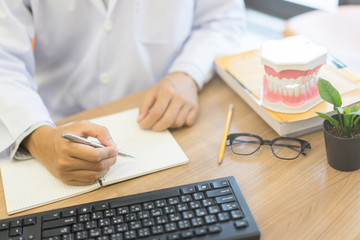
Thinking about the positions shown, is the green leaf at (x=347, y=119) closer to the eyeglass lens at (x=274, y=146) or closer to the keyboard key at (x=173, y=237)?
the eyeglass lens at (x=274, y=146)

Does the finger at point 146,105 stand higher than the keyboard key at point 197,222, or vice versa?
the keyboard key at point 197,222

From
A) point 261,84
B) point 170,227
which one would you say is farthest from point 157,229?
point 261,84

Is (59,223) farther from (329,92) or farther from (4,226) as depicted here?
(329,92)

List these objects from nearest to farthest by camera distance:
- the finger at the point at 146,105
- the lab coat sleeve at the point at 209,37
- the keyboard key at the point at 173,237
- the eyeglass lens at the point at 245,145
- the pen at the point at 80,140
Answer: the keyboard key at the point at 173,237
the pen at the point at 80,140
the eyeglass lens at the point at 245,145
the finger at the point at 146,105
the lab coat sleeve at the point at 209,37

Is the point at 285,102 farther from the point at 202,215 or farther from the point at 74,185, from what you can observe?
the point at 74,185

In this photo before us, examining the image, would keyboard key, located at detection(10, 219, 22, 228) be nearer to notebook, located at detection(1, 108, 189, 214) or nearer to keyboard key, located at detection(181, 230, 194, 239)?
notebook, located at detection(1, 108, 189, 214)

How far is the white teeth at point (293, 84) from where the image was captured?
34.3 inches

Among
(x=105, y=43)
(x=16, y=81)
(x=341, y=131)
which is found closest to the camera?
(x=341, y=131)

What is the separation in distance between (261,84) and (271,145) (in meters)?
0.18

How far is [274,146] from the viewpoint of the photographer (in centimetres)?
90

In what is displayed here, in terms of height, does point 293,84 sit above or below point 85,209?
above

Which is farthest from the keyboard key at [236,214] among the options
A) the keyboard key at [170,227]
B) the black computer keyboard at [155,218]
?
the keyboard key at [170,227]

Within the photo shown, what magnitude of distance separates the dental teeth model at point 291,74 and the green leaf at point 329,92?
0.24ft

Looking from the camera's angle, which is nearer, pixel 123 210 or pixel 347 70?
pixel 123 210
